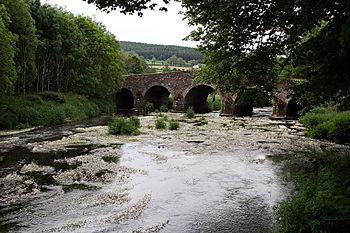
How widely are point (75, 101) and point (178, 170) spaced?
28589 millimetres

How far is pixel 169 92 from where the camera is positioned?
60.6 m

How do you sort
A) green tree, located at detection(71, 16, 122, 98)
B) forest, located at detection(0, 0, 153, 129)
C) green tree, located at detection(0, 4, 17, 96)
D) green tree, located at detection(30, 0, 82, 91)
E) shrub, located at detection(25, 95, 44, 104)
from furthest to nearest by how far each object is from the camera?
green tree, located at detection(71, 16, 122, 98), green tree, located at detection(30, 0, 82, 91), shrub, located at detection(25, 95, 44, 104), forest, located at detection(0, 0, 153, 129), green tree, located at detection(0, 4, 17, 96)

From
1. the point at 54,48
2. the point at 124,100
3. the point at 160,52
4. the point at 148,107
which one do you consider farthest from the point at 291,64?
the point at 160,52

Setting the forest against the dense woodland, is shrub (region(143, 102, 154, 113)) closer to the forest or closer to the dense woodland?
the forest

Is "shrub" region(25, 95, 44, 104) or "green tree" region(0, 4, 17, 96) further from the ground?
"green tree" region(0, 4, 17, 96)

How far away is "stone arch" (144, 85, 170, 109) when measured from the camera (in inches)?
2400

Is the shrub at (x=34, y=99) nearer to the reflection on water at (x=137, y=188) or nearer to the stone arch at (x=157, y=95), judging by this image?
the reflection on water at (x=137, y=188)

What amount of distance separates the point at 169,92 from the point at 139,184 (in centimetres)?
4703

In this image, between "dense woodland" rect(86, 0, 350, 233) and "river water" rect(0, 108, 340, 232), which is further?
"river water" rect(0, 108, 340, 232)

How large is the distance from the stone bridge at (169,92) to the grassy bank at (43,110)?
43.1 feet

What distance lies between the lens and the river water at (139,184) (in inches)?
400

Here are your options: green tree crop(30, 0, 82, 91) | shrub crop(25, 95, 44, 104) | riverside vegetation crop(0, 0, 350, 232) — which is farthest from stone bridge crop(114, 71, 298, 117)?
riverside vegetation crop(0, 0, 350, 232)

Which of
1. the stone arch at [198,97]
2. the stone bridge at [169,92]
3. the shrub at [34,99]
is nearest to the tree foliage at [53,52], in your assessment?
the shrub at [34,99]

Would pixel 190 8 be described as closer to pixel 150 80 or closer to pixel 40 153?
pixel 40 153
